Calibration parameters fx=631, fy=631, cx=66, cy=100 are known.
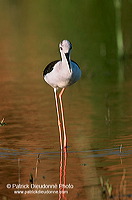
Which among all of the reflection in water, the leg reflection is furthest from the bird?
the reflection in water

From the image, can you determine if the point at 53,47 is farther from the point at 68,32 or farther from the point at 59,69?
the point at 59,69

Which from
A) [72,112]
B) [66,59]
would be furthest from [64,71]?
[72,112]

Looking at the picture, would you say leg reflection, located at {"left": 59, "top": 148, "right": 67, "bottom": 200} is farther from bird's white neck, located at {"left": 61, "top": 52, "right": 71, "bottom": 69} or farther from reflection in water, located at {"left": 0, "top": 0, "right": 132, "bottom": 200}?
bird's white neck, located at {"left": 61, "top": 52, "right": 71, "bottom": 69}

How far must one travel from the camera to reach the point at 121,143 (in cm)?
732

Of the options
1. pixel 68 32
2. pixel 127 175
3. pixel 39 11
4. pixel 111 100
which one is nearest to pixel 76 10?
pixel 39 11

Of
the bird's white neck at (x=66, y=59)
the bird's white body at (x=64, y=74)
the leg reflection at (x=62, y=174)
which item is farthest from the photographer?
the bird's white body at (x=64, y=74)

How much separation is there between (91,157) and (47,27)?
12419 millimetres

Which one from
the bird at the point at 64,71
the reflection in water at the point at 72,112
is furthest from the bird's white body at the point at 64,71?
the reflection in water at the point at 72,112

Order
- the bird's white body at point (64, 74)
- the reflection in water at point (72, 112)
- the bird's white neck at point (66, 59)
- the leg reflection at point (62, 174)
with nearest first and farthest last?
the leg reflection at point (62, 174)
the reflection in water at point (72, 112)
the bird's white neck at point (66, 59)
the bird's white body at point (64, 74)

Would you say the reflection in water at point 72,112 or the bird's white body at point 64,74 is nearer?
the reflection in water at point 72,112

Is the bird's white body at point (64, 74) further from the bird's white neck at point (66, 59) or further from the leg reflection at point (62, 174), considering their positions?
the leg reflection at point (62, 174)

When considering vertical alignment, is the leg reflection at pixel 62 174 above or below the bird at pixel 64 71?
below

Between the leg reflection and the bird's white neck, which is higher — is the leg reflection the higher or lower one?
the lower one

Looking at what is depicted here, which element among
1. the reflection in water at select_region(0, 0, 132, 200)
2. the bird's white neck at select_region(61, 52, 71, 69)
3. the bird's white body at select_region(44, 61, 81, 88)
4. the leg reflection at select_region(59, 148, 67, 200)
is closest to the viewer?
the leg reflection at select_region(59, 148, 67, 200)
